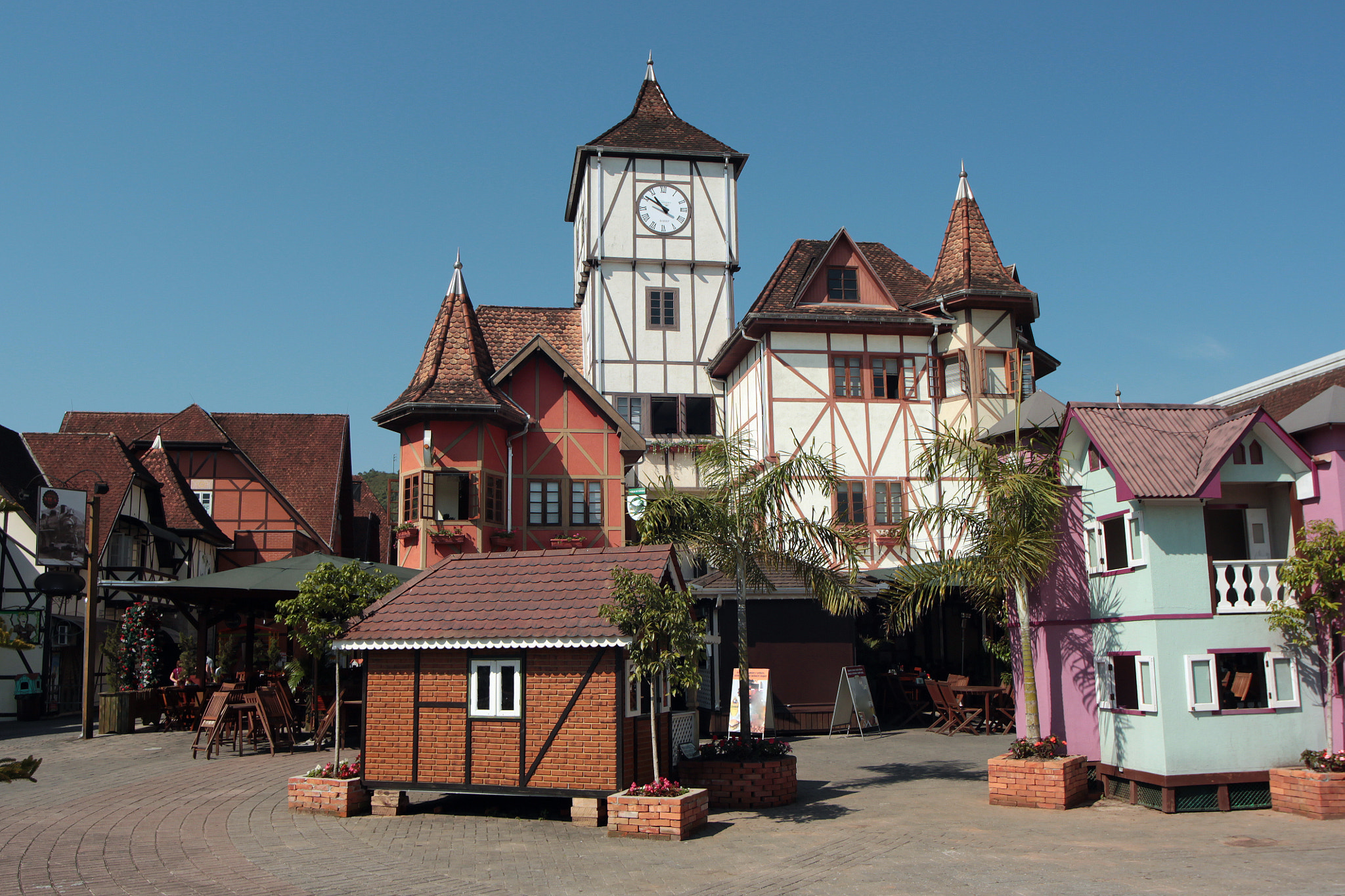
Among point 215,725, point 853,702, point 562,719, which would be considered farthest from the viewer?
point 853,702

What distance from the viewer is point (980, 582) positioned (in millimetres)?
14242

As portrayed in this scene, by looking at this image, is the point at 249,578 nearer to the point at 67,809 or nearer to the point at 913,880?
the point at 67,809

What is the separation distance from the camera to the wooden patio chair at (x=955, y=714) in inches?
822

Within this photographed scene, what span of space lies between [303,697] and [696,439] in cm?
1369

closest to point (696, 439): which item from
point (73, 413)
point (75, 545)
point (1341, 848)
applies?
point (75, 545)

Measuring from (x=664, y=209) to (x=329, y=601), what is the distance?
72.0ft

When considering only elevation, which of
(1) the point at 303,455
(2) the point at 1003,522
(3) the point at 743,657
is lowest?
(3) the point at 743,657

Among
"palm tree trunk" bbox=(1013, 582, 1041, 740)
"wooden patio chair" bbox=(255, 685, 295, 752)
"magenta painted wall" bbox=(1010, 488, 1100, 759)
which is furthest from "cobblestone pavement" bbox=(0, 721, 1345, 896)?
"wooden patio chair" bbox=(255, 685, 295, 752)

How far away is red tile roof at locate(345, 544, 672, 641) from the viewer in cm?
1214

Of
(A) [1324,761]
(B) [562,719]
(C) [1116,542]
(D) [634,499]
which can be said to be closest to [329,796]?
(B) [562,719]

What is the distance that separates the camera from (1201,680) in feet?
43.2

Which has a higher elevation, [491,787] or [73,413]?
[73,413]

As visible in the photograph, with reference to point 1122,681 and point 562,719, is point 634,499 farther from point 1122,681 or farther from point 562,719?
point 562,719

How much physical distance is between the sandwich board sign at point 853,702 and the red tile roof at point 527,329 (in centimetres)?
1639
